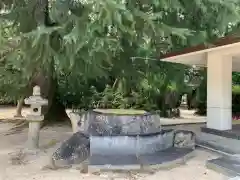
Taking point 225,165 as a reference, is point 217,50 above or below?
above

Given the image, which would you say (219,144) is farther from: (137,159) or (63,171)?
(63,171)

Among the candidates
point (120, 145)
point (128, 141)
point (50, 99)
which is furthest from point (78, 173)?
point (50, 99)

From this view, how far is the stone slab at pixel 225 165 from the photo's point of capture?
5465 mm

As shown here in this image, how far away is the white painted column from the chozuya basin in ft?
5.26

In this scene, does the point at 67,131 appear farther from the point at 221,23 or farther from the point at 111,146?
the point at 221,23

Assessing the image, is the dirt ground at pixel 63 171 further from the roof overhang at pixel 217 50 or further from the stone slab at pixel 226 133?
the roof overhang at pixel 217 50

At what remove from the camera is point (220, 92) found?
27.5 ft

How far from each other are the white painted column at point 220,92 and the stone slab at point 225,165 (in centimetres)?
224

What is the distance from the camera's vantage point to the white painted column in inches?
329

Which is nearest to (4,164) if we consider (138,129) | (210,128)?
(138,129)

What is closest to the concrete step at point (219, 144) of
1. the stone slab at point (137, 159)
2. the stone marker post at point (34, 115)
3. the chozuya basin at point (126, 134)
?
the stone slab at point (137, 159)

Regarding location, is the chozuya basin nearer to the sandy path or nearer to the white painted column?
the sandy path

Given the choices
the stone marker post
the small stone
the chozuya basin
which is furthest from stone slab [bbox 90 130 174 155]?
the stone marker post

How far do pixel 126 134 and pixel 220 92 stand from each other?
2.92m
